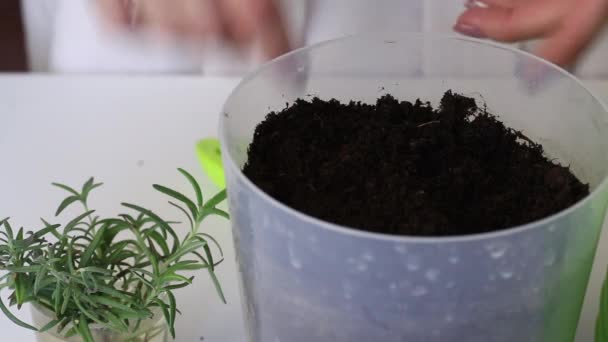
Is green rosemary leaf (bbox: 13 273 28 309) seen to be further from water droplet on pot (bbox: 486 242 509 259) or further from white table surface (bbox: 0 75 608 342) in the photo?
water droplet on pot (bbox: 486 242 509 259)

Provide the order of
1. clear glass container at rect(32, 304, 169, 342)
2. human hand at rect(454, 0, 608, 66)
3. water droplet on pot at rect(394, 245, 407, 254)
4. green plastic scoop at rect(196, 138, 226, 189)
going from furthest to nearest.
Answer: human hand at rect(454, 0, 608, 66) → green plastic scoop at rect(196, 138, 226, 189) → clear glass container at rect(32, 304, 169, 342) → water droplet on pot at rect(394, 245, 407, 254)

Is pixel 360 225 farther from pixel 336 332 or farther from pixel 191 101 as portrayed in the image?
pixel 191 101

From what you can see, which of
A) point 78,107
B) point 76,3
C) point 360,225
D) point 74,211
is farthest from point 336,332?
point 76,3

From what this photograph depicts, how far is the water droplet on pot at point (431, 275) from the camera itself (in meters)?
0.27

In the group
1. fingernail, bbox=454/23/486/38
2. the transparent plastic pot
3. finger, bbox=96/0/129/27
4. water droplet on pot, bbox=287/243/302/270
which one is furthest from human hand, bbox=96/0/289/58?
water droplet on pot, bbox=287/243/302/270

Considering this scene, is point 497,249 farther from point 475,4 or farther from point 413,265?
point 475,4

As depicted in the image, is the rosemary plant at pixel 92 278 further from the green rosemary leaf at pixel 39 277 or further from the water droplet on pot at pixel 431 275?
the water droplet on pot at pixel 431 275

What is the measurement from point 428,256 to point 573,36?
44 cm

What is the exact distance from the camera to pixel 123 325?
1.14ft

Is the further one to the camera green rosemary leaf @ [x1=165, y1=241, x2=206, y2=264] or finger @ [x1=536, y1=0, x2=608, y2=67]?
finger @ [x1=536, y1=0, x2=608, y2=67]

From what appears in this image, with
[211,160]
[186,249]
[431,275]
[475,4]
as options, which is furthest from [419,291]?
[475,4]

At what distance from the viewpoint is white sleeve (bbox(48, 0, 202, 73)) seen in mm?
689

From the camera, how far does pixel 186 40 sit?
69 cm

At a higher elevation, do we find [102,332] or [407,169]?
[407,169]
